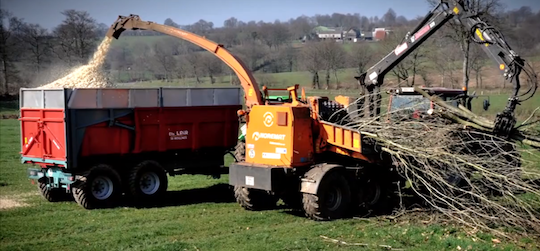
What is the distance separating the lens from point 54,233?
11.8 meters

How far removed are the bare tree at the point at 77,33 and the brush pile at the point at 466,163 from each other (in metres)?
24.1

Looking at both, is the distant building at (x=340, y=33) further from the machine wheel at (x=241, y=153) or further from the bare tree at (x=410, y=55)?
the machine wheel at (x=241, y=153)

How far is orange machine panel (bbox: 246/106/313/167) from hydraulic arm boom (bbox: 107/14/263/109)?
107 cm

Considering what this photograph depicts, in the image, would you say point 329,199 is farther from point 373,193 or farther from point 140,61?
point 140,61

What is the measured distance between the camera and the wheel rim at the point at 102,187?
14469 millimetres

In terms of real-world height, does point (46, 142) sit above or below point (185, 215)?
above

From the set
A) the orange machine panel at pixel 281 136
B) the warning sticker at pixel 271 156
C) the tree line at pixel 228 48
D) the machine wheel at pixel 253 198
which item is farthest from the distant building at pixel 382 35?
the warning sticker at pixel 271 156

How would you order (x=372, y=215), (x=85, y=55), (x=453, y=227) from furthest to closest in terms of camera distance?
(x=85, y=55) → (x=372, y=215) → (x=453, y=227)

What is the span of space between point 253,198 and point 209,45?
433 centimetres

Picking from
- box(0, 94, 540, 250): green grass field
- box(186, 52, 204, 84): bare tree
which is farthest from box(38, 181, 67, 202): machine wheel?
box(186, 52, 204, 84): bare tree

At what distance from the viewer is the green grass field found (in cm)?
1055

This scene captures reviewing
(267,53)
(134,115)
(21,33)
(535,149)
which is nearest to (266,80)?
(267,53)

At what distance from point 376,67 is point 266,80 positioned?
2109 centimetres

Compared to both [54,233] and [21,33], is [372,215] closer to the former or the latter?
[54,233]
